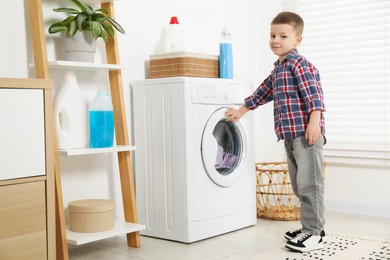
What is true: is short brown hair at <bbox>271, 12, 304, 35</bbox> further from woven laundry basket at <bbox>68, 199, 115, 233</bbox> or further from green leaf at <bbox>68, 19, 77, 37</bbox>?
woven laundry basket at <bbox>68, 199, 115, 233</bbox>

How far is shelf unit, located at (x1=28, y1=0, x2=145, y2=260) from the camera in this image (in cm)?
201

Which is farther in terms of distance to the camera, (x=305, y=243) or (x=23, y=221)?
(x=305, y=243)

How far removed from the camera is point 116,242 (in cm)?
247

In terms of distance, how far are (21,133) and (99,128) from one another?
0.56 metres

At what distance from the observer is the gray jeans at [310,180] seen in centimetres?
227

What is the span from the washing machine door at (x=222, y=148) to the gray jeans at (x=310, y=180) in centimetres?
38

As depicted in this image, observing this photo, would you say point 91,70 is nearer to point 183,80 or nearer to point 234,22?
point 183,80

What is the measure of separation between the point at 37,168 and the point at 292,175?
116 centimetres

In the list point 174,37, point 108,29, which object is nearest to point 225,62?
point 174,37

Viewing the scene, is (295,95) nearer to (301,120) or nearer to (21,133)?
(301,120)

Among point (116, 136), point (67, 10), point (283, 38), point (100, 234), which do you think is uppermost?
point (67, 10)

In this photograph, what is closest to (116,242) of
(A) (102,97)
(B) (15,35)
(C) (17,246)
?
(A) (102,97)

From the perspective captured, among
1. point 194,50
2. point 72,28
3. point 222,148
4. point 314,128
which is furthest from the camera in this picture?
point 194,50

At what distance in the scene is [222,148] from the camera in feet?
8.58
